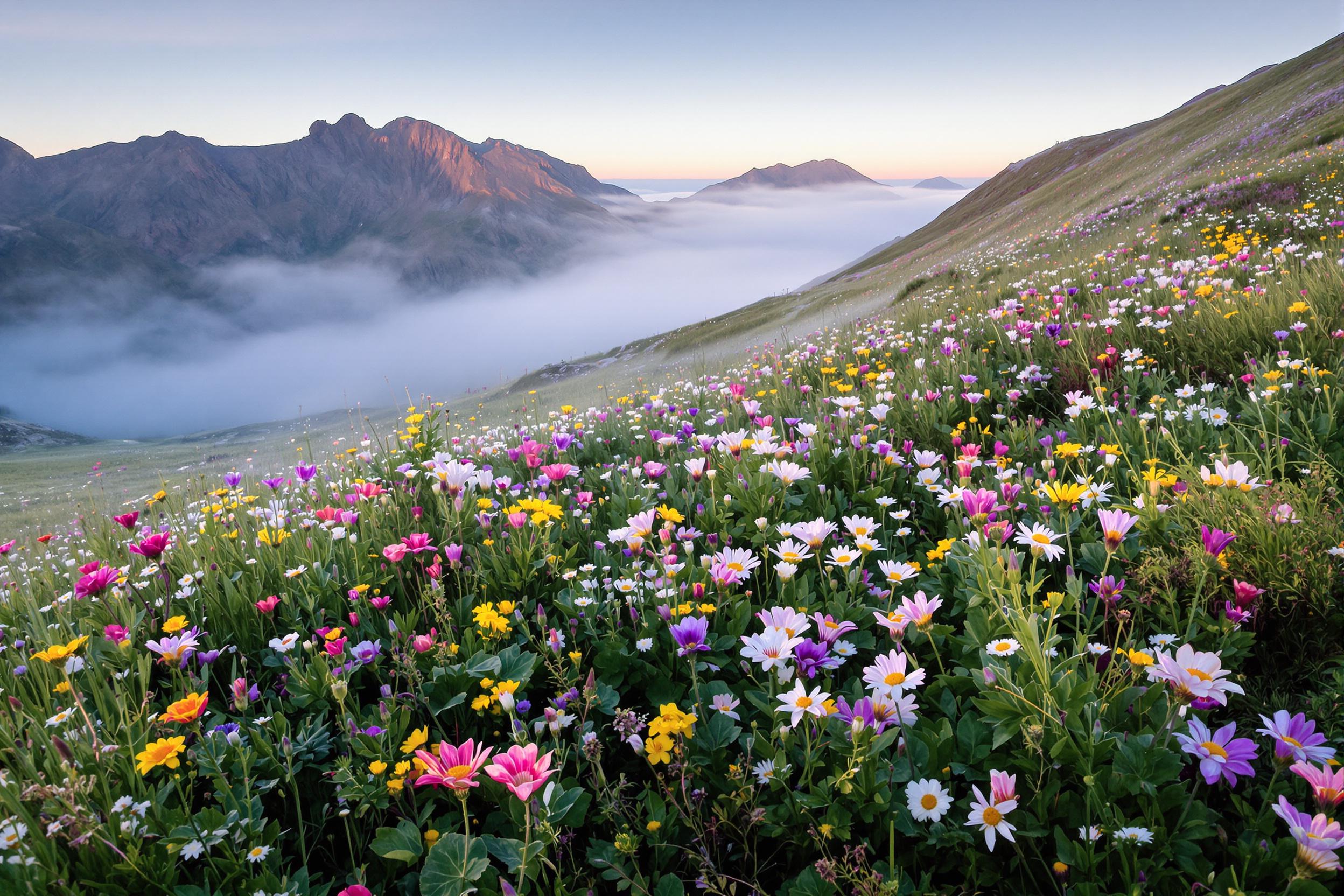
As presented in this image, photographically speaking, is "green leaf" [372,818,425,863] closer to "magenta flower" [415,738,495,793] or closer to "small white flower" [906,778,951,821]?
"magenta flower" [415,738,495,793]

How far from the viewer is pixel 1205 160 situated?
27.4 meters

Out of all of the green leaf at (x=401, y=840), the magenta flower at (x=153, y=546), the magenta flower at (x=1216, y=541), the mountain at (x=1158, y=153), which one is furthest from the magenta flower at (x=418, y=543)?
the mountain at (x=1158, y=153)

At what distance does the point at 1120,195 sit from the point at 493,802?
128 feet

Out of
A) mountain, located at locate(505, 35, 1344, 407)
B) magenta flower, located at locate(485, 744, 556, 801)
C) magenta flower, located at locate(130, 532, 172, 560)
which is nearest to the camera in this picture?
magenta flower, located at locate(485, 744, 556, 801)

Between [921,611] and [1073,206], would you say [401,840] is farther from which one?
[1073,206]

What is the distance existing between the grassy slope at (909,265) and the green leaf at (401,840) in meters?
9.28

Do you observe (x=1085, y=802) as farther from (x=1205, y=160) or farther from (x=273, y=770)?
(x=1205, y=160)

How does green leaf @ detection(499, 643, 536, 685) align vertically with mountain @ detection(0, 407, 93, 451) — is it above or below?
below

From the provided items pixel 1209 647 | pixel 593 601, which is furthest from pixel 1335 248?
pixel 593 601

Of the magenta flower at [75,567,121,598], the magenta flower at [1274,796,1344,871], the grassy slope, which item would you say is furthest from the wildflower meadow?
the grassy slope

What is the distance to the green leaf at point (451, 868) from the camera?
1491mm

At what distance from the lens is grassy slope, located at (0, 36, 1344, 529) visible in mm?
22906

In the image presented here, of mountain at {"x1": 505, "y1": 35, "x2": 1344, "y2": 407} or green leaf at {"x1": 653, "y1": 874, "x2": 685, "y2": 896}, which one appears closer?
green leaf at {"x1": 653, "y1": 874, "x2": 685, "y2": 896}

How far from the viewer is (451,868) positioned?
1.55 metres
